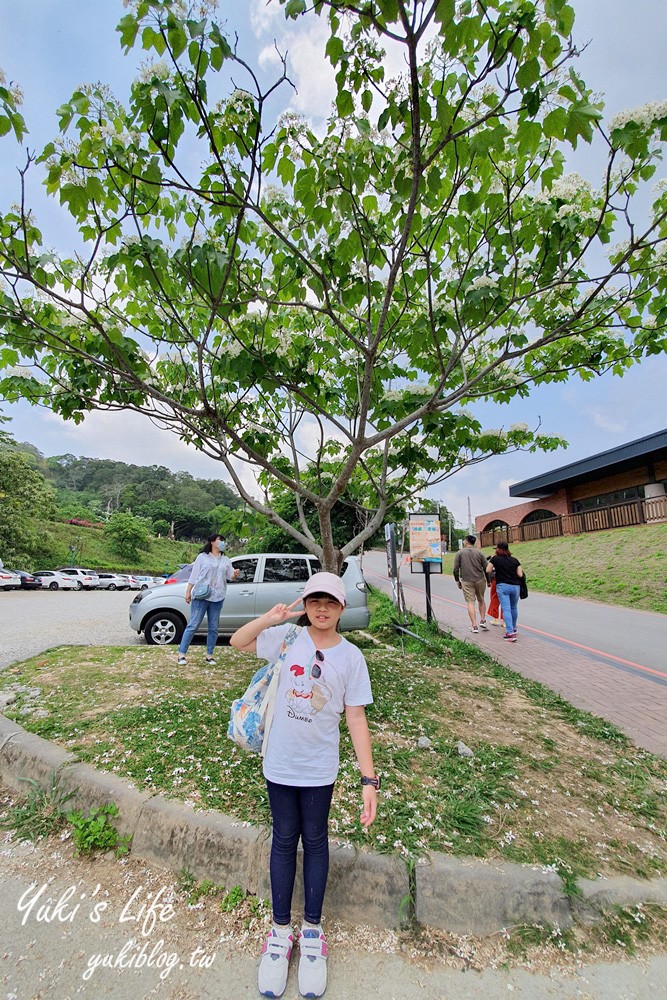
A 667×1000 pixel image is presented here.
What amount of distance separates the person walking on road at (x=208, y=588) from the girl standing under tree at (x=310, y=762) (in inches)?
158

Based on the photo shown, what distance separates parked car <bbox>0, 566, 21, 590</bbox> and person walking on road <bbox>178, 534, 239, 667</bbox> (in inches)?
893

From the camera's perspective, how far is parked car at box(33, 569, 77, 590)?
2801 cm

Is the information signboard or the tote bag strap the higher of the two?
the information signboard

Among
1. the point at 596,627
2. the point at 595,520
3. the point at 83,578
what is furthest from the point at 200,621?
the point at 83,578

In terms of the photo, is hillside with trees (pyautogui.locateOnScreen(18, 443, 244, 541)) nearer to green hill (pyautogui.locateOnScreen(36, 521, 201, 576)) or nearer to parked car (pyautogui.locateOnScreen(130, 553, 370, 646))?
green hill (pyautogui.locateOnScreen(36, 521, 201, 576))

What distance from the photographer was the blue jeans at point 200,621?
584 cm

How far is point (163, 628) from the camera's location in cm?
741

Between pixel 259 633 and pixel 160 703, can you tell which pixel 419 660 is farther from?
pixel 259 633

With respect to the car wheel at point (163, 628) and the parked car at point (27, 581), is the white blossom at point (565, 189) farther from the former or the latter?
the parked car at point (27, 581)

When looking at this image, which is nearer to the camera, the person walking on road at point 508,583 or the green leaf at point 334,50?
the green leaf at point 334,50

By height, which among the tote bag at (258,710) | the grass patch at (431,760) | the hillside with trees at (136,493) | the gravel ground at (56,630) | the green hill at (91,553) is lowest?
the grass patch at (431,760)

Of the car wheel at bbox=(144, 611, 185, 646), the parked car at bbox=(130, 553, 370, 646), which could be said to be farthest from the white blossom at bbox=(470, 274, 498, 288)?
the car wheel at bbox=(144, 611, 185, 646)

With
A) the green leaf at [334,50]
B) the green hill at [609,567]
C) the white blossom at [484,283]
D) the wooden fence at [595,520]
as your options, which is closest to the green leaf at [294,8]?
the green leaf at [334,50]

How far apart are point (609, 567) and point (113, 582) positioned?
30976 millimetres
